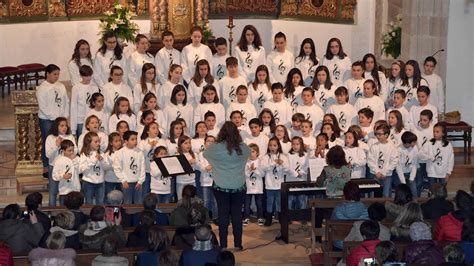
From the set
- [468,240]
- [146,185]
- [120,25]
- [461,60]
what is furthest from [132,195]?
[461,60]

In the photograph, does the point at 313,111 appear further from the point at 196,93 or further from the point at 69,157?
Result: the point at 69,157

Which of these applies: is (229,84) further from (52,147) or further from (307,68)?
(52,147)

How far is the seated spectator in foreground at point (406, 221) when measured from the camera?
13.8 meters

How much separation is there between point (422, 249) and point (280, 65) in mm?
6849

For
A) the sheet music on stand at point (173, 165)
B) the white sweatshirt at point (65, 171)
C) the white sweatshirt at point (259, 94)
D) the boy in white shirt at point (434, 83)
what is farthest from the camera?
the boy in white shirt at point (434, 83)

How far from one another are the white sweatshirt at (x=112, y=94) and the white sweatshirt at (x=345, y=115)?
2.88m

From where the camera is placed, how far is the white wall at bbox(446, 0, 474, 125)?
20438 mm

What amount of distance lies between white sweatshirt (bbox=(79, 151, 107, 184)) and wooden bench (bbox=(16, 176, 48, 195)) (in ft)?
5.28

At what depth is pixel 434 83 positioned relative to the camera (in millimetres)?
18938

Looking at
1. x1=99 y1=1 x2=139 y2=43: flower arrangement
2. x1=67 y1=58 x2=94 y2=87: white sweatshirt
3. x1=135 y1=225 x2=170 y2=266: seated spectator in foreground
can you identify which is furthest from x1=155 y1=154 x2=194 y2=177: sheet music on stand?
x1=99 y1=1 x2=139 y2=43: flower arrangement

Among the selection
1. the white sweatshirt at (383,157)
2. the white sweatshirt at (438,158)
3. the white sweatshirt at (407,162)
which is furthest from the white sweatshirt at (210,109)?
the white sweatshirt at (438,158)

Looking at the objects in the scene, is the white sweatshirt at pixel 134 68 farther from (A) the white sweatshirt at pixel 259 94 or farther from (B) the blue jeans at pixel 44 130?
(A) the white sweatshirt at pixel 259 94

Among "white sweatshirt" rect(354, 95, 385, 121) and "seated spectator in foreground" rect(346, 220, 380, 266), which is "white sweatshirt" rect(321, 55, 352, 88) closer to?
"white sweatshirt" rect(354, 95, 385, 121)

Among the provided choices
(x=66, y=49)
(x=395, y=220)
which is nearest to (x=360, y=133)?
(x=395, y=220)
